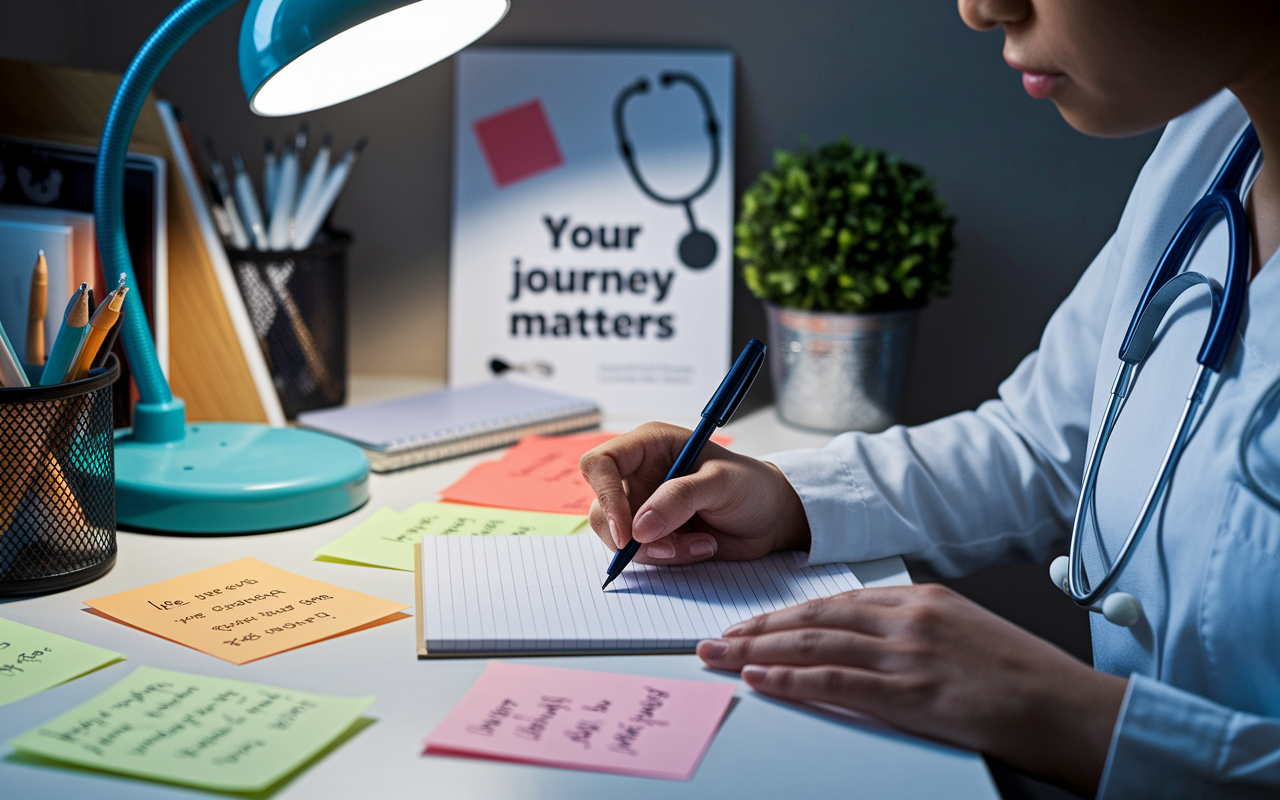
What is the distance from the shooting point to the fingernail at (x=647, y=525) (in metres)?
0.68

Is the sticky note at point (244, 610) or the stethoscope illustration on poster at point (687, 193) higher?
the stethoscope illustration on poster at point (687, 193)

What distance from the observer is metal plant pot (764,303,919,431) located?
1085mm

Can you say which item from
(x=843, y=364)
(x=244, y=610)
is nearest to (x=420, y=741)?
(x=244, y=610)

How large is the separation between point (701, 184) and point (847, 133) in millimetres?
190

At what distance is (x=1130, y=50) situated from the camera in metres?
0.56

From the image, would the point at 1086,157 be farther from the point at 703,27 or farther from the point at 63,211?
the point at 63,211

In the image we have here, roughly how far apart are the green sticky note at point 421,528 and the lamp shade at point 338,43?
0.32 metres

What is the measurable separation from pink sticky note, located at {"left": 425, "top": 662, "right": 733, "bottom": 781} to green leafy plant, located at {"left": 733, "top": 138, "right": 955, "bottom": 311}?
60 cm

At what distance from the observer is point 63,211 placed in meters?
0.93

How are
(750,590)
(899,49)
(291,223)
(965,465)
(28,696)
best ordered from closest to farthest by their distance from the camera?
(28,696) → (750,590) → (965,465) → (291,223) → (899,49)

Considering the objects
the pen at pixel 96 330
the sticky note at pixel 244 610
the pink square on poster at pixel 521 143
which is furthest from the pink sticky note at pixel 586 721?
the pink square on poster at pixel 521 143

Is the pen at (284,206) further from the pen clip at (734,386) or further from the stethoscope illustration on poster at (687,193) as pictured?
the pen clip at (734,386)

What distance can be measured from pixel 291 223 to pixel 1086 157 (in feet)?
2.99

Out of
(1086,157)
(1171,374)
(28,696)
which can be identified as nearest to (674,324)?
(1086,157)
